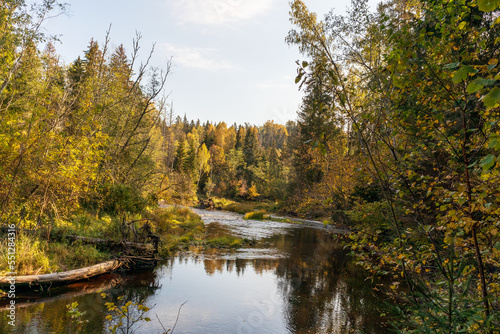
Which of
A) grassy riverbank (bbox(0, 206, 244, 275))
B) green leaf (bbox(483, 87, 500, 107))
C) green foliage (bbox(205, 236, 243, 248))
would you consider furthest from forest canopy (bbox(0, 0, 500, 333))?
green foliage (bbox(205, 236, 243, 248))

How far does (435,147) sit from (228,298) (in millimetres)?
7123

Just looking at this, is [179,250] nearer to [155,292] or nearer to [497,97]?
[155,292]

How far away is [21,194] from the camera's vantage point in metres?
8.54

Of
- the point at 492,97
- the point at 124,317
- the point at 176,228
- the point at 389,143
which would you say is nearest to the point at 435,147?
the point at 389,143

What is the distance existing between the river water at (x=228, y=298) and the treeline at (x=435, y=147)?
3.74 metres

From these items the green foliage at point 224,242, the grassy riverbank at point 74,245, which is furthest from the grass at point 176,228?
the green foliage at point 224,242

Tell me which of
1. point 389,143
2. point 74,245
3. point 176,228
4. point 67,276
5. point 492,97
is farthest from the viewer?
point 176,228

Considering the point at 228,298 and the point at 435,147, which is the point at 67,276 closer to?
the point at 228,298

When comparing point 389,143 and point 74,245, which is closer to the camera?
point 389,143

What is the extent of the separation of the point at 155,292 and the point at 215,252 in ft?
18.9

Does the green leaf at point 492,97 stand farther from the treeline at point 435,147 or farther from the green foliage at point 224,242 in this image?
the green foliage at point 224,242

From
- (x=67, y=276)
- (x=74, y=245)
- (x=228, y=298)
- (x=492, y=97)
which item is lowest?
(x=228, y=298)

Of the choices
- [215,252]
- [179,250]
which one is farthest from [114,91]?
[215,252]

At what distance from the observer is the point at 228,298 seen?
873 cm
